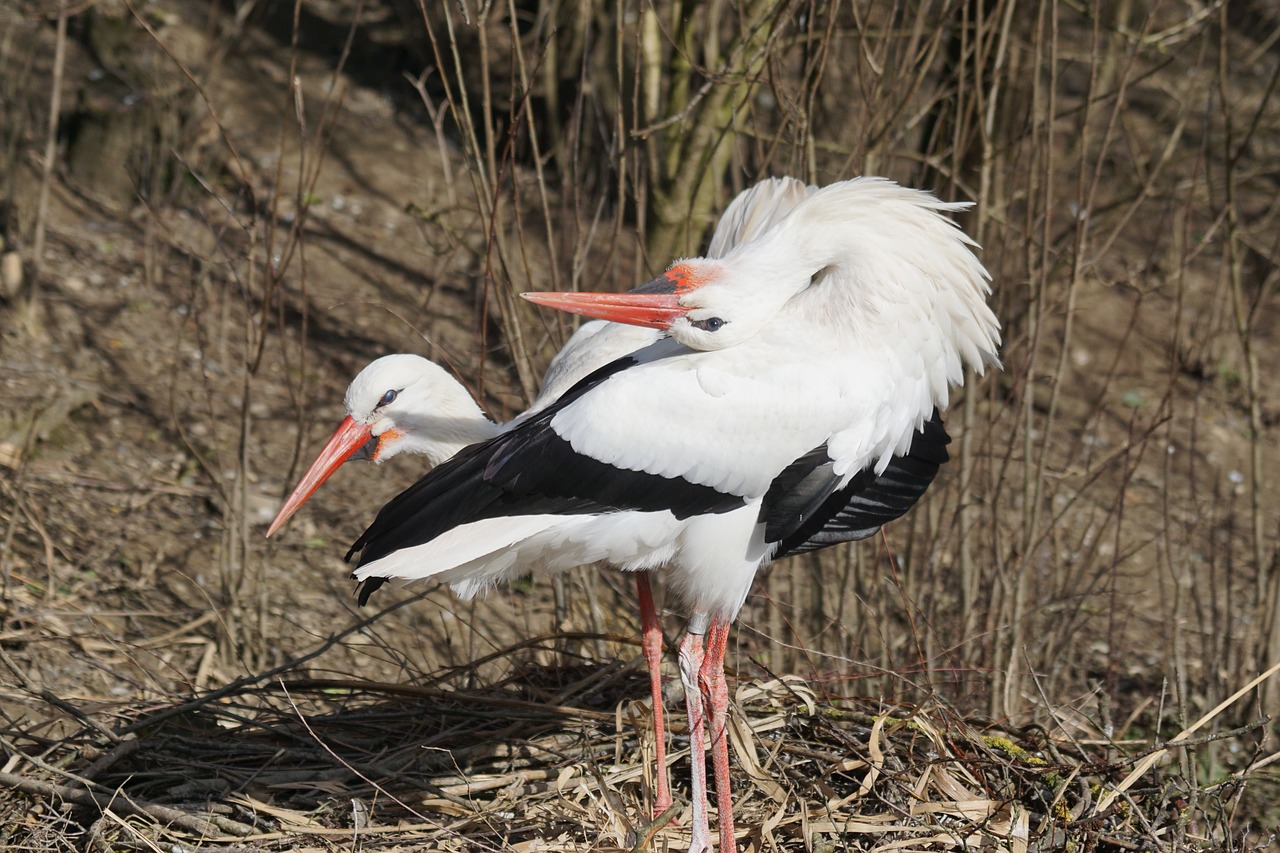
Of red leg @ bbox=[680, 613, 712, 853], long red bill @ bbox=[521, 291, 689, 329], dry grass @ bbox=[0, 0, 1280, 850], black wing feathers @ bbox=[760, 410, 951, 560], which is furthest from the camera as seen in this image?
dry grass @ bbox=[0, 0, 1280, 850]

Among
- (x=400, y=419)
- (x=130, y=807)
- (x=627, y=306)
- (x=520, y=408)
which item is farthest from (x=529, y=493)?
(x=520, y=408)

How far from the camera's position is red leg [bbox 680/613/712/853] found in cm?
372

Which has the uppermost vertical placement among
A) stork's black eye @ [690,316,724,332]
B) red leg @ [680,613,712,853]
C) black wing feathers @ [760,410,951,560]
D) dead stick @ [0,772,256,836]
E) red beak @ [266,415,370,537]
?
stork's black eye @ [690,316,724,332]

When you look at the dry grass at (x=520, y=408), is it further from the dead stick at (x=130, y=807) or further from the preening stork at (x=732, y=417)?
the preening stork at (x=732, y=417)

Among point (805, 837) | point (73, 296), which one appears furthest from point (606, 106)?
point (805, 837)

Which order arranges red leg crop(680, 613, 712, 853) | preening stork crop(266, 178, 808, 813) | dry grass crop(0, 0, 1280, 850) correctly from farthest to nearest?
1. dry grass crop(0, 0, 1280, 850)
2. preening stork crop(266, 178, 808, 813)
3. red leg crop(680, 613, 712, 853)

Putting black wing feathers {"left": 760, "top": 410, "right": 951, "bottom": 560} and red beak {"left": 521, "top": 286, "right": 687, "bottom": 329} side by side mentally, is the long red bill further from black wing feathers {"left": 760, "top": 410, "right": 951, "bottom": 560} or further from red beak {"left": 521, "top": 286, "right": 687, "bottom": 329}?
black wing feathers {"left": 760, "top": 410, "right": 951, "bottom": 560}

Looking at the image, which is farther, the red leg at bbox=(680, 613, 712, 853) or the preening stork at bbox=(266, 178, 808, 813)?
the preening stork at bbox=(266, 178, 808, 813)

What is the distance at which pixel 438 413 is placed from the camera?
391 centimetres

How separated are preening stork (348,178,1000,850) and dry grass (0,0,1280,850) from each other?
0.79m

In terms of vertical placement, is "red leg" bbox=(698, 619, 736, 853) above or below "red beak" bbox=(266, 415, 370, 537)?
below

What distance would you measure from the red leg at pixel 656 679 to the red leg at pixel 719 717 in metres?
0.15

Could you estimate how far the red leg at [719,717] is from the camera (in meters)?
3.74

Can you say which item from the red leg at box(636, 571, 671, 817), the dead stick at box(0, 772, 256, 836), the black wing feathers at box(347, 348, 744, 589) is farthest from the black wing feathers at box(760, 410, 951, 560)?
the dead stick at box(0, 772, 256, 836)
